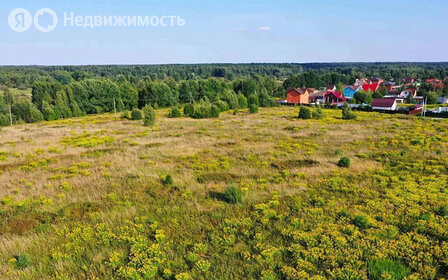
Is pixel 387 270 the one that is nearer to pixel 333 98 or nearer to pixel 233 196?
pixel 233 196

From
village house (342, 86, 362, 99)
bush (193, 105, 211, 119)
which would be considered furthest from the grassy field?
village house (342, 86, 362, 99)

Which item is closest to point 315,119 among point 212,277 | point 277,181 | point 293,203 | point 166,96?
point 277,181

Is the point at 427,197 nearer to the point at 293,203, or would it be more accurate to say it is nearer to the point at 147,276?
the point at 293,203

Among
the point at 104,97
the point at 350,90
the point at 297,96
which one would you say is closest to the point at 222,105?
the point at 297,96

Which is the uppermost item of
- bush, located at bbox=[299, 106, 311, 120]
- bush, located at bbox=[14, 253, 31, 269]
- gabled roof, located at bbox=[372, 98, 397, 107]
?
gabled roof, located at bbox=[372, 98, 397, 107]

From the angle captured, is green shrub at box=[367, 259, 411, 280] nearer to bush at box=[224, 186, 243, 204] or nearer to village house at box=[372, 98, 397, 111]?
bush at box=[224, 186, 243, 204]

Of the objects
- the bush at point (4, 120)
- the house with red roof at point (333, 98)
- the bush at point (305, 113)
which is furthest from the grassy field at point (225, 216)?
the house with red roof at point (333, 98)
